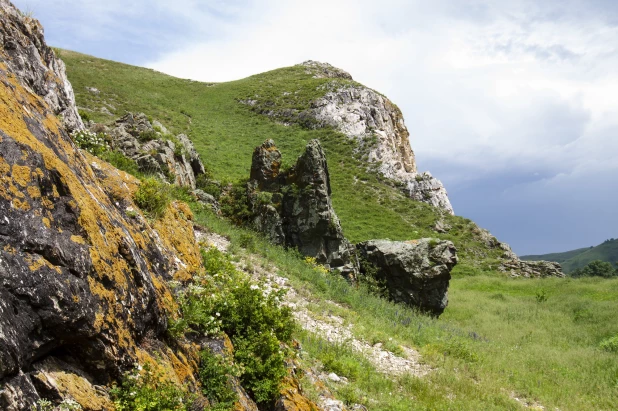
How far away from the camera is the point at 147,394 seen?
12.4 feet

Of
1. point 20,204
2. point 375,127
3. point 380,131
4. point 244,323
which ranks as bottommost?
point 244,323

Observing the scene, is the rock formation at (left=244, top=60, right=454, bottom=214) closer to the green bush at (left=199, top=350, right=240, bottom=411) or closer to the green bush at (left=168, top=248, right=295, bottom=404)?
the green bush at (left=168, top=248, right=295, bottom=404)

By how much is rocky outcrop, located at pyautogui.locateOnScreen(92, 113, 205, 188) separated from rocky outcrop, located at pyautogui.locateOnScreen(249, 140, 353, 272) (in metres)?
3.77

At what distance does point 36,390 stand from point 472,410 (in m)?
8.07

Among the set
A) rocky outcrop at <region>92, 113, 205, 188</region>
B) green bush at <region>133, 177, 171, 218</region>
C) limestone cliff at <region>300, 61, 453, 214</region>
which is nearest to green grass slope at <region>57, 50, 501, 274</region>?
limestone cliff at <region>300, 61, 453, 214</region>

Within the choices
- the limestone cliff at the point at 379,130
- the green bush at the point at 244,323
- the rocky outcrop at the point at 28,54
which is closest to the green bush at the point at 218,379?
the green bush at the point at 244,323

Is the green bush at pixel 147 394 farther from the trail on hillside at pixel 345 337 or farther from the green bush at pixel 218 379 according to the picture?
the trail on hillside at pixel 345 337

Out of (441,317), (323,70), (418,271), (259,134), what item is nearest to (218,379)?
(418,271)

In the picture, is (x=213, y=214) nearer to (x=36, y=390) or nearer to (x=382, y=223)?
(x=36, y=390)

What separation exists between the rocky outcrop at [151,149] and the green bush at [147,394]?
1255 centimetres

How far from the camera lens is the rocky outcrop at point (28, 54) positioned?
7961mm

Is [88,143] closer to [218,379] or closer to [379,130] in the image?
[218,379]

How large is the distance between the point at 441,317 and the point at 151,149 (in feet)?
54.4

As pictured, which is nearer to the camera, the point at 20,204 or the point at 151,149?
the point at 20,204
